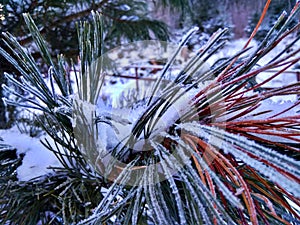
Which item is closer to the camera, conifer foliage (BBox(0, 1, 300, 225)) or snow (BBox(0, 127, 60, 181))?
conifer foliage (BBox(0, 1, 300, 225))

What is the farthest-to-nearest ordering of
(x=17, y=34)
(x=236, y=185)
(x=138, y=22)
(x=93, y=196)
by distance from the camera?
(x=138, y=22) → (x=17, y=34) → (x=93, y=196) → (x=236, y=185)

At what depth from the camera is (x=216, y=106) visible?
0.33m

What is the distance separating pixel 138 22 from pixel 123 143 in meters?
A: 1.08

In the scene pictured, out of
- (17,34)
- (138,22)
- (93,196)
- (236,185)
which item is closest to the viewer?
(236,185)

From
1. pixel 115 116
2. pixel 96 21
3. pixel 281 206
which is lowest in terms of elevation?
pixel 281 206

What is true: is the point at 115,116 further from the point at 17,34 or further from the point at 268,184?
the point at 17,34

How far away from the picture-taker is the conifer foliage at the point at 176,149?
0.27 metres

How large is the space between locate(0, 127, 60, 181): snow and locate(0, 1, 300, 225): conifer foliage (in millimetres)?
21

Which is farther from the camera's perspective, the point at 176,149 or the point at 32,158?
the point at 32,158

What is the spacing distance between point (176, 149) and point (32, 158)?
254 millimetres

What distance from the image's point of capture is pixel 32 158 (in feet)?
1.51

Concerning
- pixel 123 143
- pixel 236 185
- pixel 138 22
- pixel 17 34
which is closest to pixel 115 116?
pixel 123 143

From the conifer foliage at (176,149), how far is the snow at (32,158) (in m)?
0.02

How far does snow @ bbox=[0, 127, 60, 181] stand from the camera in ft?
1.42
